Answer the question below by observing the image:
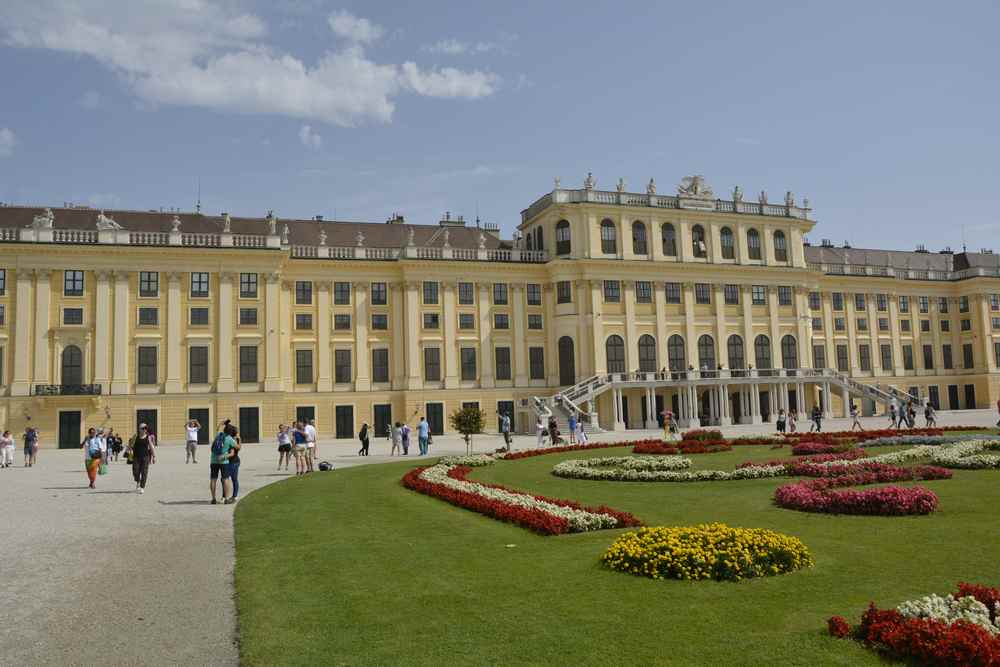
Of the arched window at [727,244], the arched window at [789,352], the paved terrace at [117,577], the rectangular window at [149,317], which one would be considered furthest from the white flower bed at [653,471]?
the arched window at [789,352]

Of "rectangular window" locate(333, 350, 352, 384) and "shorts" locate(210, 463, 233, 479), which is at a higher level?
"rectangular window" locate(333, 350, 352, 384)

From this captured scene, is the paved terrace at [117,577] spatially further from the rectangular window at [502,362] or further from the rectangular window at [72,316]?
the rectangular window at [502,362]

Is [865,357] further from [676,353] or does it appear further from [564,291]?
[564,291]

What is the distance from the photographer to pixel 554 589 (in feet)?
34.7

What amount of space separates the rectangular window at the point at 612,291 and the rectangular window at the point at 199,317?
30.2 m

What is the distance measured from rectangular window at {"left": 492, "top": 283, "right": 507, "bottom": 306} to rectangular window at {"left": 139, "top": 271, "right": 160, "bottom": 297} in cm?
2469

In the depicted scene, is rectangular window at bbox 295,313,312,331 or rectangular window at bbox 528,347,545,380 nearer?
rectangular window at bbox 295,313,312,331

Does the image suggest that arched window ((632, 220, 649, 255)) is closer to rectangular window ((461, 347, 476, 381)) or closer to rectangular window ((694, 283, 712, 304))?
rectangular window ((694, 283, 712, 304))

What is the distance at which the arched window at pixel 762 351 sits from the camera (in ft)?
222

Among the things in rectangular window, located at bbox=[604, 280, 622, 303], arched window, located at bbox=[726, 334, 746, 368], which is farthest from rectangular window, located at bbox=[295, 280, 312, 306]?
arched window, located at bbox=[726, 334, 746, 368]

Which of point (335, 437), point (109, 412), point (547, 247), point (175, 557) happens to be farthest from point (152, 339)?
point (175, 557)

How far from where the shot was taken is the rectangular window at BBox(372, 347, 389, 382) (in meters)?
61.1

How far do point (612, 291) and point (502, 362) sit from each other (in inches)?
415

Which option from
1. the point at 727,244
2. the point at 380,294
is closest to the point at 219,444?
the point at 380,294
